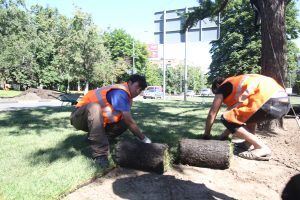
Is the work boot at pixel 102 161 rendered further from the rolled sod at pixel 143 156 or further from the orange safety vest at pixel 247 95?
the orange safety vest at pixel 247 95

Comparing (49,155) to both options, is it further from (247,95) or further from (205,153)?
(247,95)

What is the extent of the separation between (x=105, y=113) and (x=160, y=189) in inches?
51.7

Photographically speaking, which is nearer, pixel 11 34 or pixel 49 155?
pixel 49 155

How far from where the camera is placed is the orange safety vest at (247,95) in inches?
Answer: 187

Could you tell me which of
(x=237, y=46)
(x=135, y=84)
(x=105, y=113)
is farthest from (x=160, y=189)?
(x=237, y=46)

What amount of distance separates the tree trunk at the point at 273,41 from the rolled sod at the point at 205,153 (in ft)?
8.15

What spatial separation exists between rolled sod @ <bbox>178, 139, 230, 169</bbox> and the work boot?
93 cm

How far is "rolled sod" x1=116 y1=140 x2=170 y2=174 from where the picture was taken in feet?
14.7

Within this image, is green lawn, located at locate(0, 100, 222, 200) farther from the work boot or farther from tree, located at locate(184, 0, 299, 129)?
tree, located at locate(184, 0, 299, 129)

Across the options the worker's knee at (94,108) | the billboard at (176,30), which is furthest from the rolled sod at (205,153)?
→ the billboard at (176,30)

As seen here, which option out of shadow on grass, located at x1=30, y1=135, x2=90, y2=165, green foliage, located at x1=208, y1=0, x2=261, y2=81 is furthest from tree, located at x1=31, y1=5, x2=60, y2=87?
shadow on grass, located at x1=30, y1=135, x2=90, y2=165

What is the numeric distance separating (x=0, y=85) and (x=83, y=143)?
61292mm

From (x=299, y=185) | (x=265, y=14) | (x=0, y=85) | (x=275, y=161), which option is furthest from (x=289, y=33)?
(x=0, y=85)

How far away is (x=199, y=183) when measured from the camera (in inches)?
168
